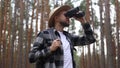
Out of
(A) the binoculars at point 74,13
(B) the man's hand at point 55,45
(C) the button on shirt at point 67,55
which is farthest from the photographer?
(A) the binoculars at point 74,13

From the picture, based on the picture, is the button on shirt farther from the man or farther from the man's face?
the man's face

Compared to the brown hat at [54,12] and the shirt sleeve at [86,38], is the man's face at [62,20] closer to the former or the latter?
the brown hat at [54,12]

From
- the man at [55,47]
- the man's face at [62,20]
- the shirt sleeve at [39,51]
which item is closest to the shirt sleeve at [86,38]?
the man at [55,47]

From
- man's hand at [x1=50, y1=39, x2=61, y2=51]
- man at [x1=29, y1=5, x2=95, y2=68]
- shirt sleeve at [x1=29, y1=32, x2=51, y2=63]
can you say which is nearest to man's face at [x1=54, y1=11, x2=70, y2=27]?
man at [x1=29, y1=5, x2=95, y2=68]

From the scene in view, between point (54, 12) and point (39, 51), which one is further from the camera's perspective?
point (54, 12)

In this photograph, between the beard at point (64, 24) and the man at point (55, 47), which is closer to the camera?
the man at point (55, 47)

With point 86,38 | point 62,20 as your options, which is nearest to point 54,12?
point 62,20

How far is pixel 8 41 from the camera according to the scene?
75.2 ft

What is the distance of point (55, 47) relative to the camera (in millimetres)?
2229

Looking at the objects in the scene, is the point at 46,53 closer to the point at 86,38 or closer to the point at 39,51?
the point at 39,51

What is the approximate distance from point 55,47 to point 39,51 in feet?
0.52

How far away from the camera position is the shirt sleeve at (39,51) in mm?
2275

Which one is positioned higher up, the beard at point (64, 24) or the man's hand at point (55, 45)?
the beard at point (64, 24)

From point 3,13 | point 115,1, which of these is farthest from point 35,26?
point 115,1
